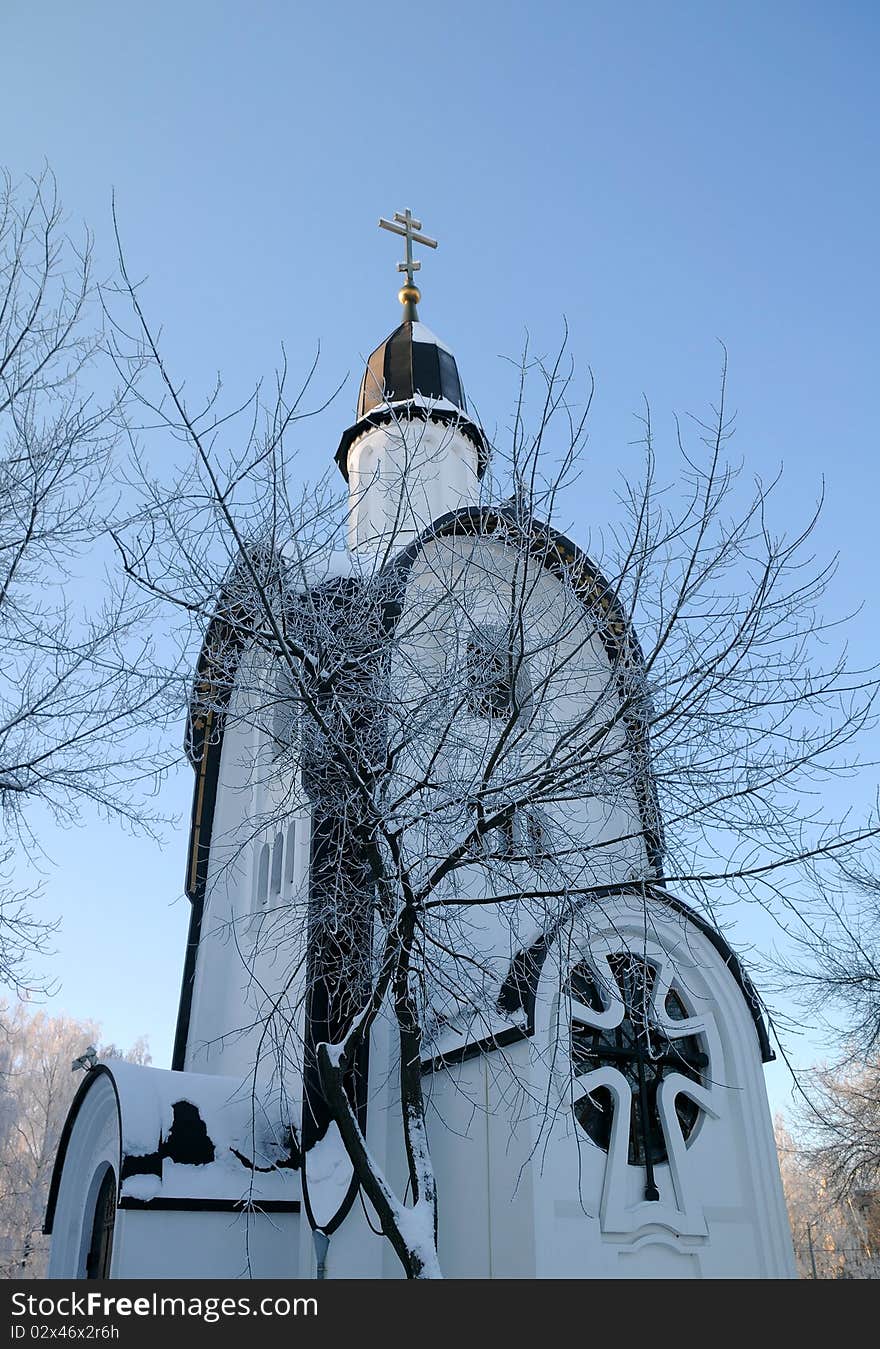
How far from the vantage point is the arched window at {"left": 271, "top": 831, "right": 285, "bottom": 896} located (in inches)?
350

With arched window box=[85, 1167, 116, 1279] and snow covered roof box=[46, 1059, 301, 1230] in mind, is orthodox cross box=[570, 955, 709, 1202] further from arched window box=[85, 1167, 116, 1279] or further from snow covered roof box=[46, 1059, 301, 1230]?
arched window box=[85, 1167, 116, 1279]

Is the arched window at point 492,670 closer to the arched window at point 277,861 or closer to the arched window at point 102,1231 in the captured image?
the arched window at point 277,861

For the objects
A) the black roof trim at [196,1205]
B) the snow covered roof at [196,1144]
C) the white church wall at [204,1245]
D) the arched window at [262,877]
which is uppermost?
the arched window at [262,877]

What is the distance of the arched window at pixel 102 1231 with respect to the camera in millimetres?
7164

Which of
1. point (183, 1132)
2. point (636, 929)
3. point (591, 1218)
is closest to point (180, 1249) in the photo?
point (183, 1132)

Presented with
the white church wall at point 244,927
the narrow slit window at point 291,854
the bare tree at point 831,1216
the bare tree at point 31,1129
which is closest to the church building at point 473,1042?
the white church wall at point 244,927

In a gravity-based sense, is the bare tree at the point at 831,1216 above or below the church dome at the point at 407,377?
below

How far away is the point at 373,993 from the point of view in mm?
4496

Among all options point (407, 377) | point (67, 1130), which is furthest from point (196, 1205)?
point (407, 377)

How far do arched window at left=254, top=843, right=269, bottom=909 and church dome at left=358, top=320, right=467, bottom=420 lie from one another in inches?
250

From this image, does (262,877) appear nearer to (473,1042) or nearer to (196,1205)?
(196,1205)

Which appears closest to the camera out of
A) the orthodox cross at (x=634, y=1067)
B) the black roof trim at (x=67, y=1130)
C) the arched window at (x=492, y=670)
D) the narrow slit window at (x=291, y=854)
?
the arched window at (x=492, y=670)

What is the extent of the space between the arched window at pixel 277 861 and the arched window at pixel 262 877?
70mm
